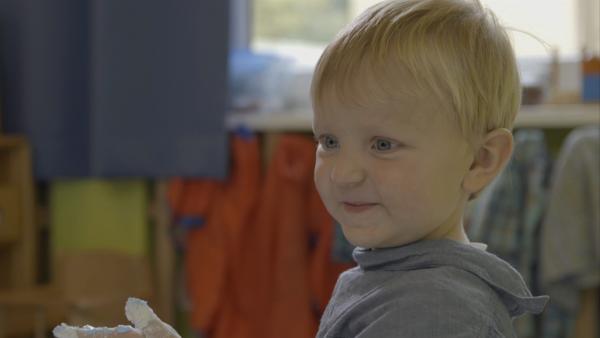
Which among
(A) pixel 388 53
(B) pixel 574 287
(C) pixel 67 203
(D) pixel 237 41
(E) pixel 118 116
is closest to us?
(A) pixel 388 53

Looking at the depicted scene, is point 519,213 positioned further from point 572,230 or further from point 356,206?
point 356,206

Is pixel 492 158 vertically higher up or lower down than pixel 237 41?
higher up

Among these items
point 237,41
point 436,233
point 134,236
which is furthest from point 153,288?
point 436,233

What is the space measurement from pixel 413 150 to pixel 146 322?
317 millimetres

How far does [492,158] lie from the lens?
1056 mm

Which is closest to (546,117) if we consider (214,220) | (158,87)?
(214,220)

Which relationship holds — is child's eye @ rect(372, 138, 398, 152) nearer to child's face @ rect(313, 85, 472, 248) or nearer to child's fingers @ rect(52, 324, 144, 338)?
child's face @ rect(313, 85, 472, 248)

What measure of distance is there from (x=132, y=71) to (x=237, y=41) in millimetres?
539

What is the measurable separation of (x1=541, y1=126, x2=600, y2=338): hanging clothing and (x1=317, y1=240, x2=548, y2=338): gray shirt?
1.40 m

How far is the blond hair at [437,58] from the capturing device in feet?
3.21

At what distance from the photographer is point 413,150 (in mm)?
988

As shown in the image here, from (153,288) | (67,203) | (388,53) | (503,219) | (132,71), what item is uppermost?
(388,53)

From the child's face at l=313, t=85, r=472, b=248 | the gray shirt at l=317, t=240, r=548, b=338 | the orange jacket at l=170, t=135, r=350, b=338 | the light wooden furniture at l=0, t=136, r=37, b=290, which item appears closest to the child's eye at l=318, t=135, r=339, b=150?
the child's face at l=313, t=85, r=472, b=248

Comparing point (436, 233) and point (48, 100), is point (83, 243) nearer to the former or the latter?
point (48, 100)
